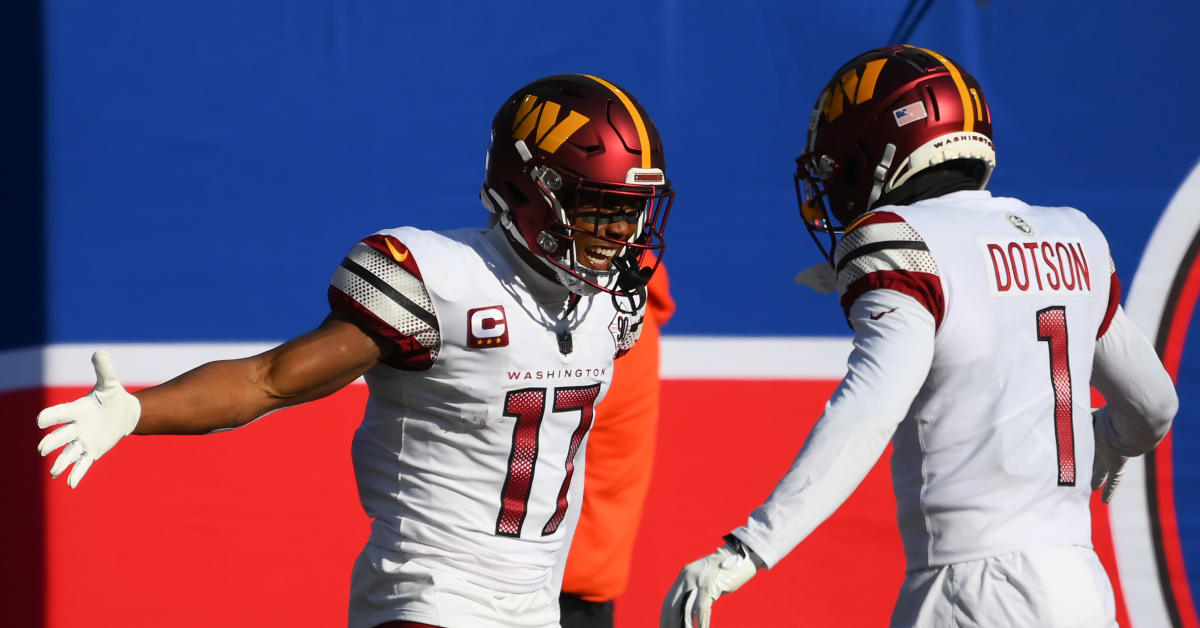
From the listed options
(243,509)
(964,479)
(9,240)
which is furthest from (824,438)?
(9,240)

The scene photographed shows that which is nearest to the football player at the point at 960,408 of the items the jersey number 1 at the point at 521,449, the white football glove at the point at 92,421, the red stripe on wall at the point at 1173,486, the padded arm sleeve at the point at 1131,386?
the padded arm sleeve at the point at 1131,386

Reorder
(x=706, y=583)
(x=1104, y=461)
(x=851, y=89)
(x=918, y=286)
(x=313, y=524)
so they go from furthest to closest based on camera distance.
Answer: (x=313, y=524) < (x=1104, y=461) < (x=851, y=89) < (x=918, y=286) < (x=706, y=583)

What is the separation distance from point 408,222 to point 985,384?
195cm

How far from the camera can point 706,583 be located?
182 centimetres

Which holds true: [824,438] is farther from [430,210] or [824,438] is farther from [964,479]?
[430,210]

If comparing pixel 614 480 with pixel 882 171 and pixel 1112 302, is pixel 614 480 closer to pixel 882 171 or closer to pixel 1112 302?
pixel 882 171

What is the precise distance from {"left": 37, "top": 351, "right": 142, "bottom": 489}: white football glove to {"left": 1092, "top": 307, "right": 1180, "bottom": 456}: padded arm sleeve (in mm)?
1660

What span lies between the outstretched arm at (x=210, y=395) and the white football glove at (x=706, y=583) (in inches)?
23.3

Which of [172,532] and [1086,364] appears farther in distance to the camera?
[172,532]

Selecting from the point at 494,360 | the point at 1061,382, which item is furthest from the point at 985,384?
the point at 494,360

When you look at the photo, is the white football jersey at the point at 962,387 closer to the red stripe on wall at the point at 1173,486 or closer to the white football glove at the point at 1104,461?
the white football glove at the point at 1104,461

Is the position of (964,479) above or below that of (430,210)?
below

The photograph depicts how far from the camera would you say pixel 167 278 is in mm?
3449

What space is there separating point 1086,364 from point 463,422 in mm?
1036
